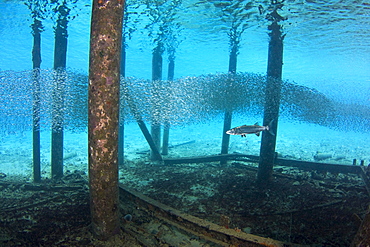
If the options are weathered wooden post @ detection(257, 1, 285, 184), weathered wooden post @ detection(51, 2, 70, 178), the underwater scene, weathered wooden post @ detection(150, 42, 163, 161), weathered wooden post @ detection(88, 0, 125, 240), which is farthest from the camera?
weathered wooden post @ detection(150, 42, 163, 161)

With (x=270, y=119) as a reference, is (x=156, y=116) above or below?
below

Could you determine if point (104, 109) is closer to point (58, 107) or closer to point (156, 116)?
point (58, 107)

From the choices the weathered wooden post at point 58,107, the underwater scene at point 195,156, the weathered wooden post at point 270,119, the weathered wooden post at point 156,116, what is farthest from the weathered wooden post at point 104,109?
the weathered wooden post at point 156,116

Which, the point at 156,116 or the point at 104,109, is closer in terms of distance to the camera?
the point at 104,109

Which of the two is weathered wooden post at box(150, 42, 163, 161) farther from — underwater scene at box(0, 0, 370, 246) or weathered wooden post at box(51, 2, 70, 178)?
weathered wooden post at box(51, 2, 70, 178)

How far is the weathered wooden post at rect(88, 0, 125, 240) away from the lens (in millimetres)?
3301

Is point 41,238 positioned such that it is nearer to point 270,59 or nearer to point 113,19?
point 113,19

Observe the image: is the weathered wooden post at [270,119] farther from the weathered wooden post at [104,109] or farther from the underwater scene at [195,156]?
the weathered wooden post at [104,109]

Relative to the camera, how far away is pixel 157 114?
1112cm

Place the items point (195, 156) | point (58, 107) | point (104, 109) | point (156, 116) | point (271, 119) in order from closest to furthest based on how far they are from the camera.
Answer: point (104, 109) → point (271, 119) → point (58, 107) → point (195, 156) → point (156, 116)

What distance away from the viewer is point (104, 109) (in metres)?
3.35

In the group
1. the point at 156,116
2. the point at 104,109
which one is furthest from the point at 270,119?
the point at 104,109

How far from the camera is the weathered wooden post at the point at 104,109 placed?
10.8ft

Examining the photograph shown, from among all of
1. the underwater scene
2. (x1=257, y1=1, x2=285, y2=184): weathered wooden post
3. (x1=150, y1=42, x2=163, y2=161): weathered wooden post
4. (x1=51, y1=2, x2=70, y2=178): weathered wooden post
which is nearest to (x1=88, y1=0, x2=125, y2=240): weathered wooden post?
the underwater scene
